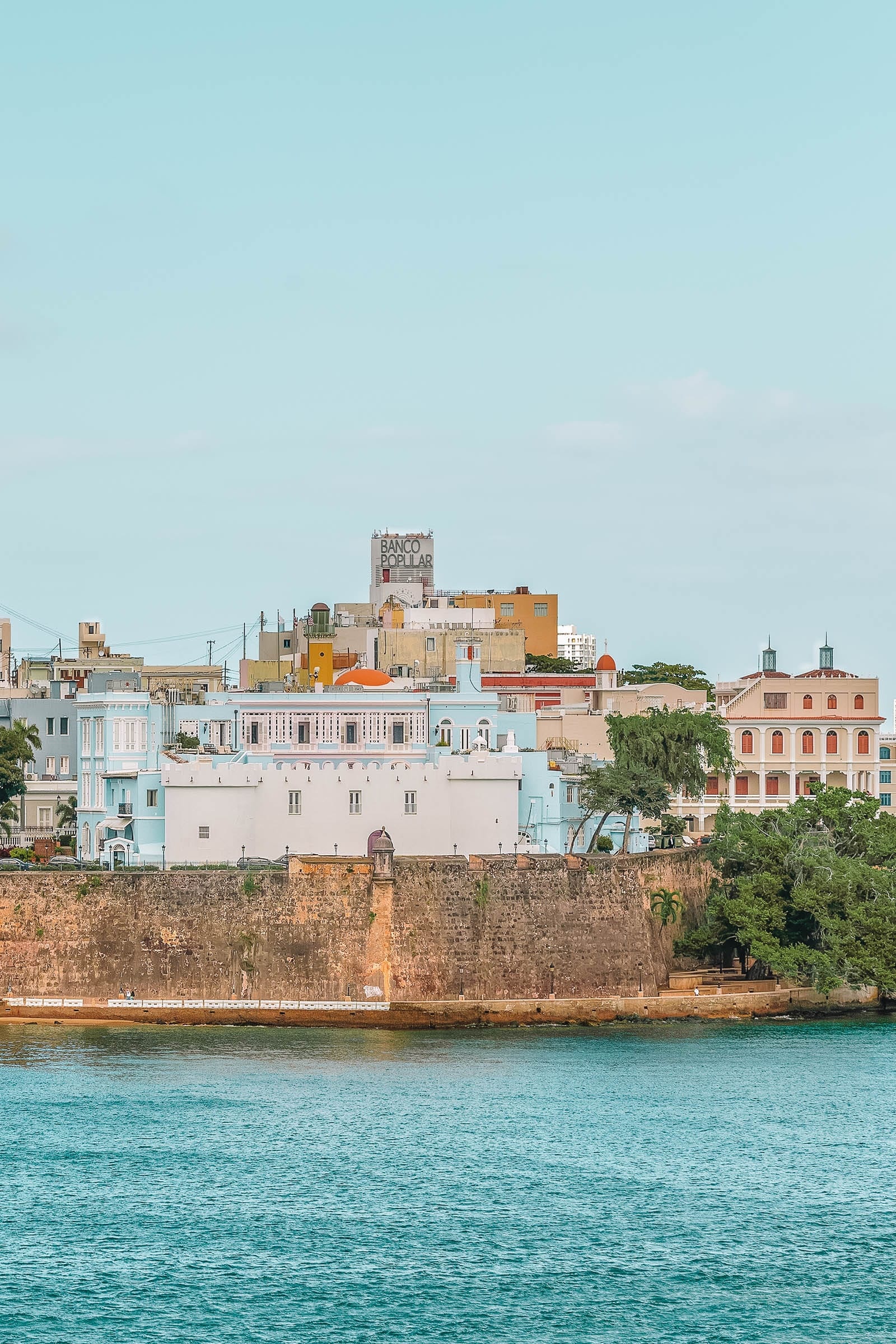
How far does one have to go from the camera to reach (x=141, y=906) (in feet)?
193

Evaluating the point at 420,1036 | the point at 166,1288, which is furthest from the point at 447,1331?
the point at 420,1036

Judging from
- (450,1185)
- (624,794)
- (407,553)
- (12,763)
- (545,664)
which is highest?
(407,553)

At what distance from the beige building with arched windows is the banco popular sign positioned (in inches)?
1145

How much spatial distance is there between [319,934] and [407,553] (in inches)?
1968

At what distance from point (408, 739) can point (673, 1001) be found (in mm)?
12567

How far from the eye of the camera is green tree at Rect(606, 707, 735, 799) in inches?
2766

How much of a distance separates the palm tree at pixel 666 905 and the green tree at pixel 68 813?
2097cm

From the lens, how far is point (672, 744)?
2776 inches

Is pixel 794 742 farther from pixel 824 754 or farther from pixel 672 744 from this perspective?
pixel 672 744

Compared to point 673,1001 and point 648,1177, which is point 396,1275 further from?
point 673,1001

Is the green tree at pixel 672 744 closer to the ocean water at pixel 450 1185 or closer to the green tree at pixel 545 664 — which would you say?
the ocean water at pixel 450 1185

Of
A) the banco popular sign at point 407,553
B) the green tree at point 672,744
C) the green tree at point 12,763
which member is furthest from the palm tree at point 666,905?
the banco popular sign at point 407,553

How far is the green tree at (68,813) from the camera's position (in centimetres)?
7319

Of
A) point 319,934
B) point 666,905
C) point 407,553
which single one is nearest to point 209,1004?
point 319,934
